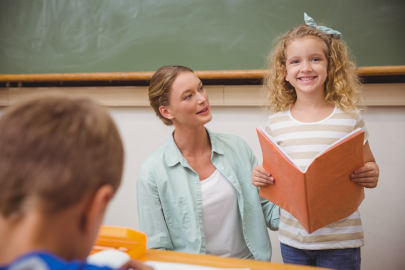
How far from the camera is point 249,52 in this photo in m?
1.34

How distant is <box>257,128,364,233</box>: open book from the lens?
28.2 inches

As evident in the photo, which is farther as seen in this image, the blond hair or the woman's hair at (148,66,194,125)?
the woman's hair at (148,66,194,125)

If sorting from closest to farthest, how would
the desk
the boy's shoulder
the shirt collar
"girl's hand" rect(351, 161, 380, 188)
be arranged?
the boy's shoulder < the desk < "girl's hand" rect(351, 161, 380, 188) < the shirt collar

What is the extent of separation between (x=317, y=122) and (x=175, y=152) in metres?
0.43

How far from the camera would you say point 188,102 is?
108cm

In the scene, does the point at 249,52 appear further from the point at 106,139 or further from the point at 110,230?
the point at 106,139

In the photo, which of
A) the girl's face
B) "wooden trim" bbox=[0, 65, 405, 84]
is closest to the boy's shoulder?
the girl's face

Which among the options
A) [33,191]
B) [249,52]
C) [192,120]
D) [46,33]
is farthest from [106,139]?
[46,33]

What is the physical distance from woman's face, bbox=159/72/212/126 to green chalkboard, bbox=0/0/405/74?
33 cm

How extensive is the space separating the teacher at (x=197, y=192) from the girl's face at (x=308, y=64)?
0.96 ft

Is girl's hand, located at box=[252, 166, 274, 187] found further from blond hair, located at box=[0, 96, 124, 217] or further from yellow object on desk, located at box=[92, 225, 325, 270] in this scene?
blond hair, located at box=[0, 96, 124, 217]

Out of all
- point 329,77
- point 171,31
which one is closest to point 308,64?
point 329,77

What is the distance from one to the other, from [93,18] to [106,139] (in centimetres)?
126

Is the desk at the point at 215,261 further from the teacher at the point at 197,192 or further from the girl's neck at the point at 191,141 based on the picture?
the girl's neck at the point at 191,141
